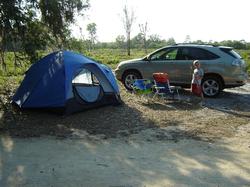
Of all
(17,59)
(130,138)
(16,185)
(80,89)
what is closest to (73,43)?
(17,59)

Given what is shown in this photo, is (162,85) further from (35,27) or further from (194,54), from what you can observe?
(35,27)

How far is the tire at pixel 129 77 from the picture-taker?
14718 millimetres

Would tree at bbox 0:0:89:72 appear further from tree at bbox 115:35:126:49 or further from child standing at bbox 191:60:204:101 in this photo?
tree at bbox 115:35:126:49

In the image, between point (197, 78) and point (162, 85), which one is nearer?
point (197, 78)

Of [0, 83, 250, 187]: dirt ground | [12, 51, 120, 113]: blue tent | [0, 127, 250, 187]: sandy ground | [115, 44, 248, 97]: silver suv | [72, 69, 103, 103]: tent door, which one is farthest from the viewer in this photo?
[115, 44, 248, 97]: silver suv

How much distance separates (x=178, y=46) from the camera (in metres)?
14.1

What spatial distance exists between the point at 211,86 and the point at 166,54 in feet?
6.73

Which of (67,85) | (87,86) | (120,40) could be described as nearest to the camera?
(67,85)

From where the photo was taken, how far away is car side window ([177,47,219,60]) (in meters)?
13.4

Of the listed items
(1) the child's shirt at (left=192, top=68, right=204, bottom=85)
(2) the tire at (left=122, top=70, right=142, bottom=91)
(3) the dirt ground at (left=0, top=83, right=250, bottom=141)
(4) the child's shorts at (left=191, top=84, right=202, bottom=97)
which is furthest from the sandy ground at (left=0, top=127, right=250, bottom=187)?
(2) the tire at (left=122, top=70, right=142, bottom=91)

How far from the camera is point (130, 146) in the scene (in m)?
7.89

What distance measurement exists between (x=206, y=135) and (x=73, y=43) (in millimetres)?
6611

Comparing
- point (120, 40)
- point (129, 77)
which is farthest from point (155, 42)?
point (129, 77)

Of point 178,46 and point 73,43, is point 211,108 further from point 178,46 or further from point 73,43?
point 73,43
